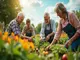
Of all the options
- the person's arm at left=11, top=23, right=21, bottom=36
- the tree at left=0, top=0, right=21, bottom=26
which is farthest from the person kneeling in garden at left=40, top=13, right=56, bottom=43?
the tree at left=0, top=0, right=21, bottom=26

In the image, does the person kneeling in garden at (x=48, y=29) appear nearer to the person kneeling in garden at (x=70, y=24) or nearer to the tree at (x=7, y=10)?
the person kneeling in garden at (x=70, y=24)

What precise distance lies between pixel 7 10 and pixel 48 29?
1181 inches

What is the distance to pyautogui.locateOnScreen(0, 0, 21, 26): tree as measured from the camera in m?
37.2

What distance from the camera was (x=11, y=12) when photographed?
38.4 meters

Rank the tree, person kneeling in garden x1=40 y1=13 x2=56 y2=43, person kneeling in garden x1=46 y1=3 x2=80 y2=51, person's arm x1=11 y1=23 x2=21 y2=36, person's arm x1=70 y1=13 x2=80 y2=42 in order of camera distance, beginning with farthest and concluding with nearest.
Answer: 1. the tree
2. person kneeling in garden x1=40 y1=13 x2=56 y2=43
3. person's arm x1=11 y1=23 x2=21 y2=36
4. person's arm x1=70 y1=13 x2=80 y2=42
5. person kneeling in garden x1=46 y1=3 x2=80 y2=51

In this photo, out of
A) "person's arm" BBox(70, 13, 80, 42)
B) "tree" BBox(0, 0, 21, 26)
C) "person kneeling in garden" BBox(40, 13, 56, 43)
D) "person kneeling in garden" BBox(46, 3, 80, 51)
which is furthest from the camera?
"tree" BBox(0, 0, 21, 26)

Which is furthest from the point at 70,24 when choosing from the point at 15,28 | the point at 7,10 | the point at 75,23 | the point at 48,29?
the point at 7,10

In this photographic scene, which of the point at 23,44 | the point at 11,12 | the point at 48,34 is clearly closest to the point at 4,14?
the point at 11,12

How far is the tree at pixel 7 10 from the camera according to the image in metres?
37.2

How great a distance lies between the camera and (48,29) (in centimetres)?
845

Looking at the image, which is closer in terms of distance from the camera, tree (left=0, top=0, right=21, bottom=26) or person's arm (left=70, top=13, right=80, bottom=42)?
person's arm (left=70, top=13, right=80, bottom=42)

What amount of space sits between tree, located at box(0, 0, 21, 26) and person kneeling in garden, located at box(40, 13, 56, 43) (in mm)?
28777

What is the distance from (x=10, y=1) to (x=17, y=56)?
123 ft

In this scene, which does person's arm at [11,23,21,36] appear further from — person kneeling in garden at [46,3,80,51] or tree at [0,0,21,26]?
tree at [0,0,21,26]
